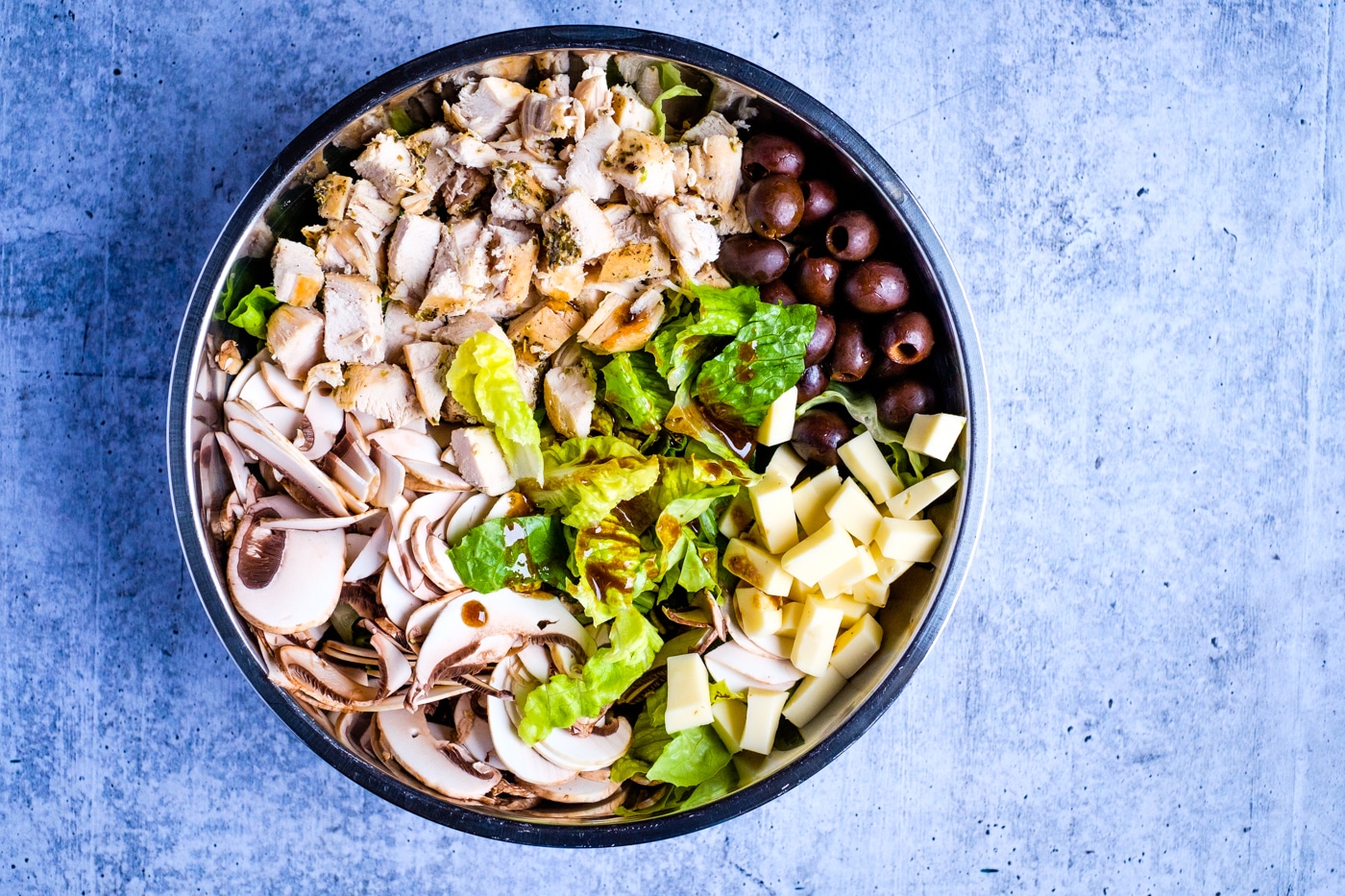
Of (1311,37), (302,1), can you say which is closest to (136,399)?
(302,1)

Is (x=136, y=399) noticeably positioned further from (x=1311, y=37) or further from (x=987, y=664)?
(x=1311, y=37)

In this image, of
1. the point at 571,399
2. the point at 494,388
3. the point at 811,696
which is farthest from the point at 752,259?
the point at 811,696

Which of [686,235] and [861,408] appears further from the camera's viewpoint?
[861,408]

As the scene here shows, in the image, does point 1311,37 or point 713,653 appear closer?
point 713,653

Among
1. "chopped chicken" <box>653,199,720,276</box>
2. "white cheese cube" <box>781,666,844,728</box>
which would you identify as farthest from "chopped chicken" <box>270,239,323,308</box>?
"white cheese cube" <box>781,666,844,728</box>

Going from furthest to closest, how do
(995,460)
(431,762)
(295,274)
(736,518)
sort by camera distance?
(995,460)
(736,518)
(431,762)
(295,274)

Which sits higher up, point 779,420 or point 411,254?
point 411,254

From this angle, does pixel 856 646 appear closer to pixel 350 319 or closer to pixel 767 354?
pixel 767 354
